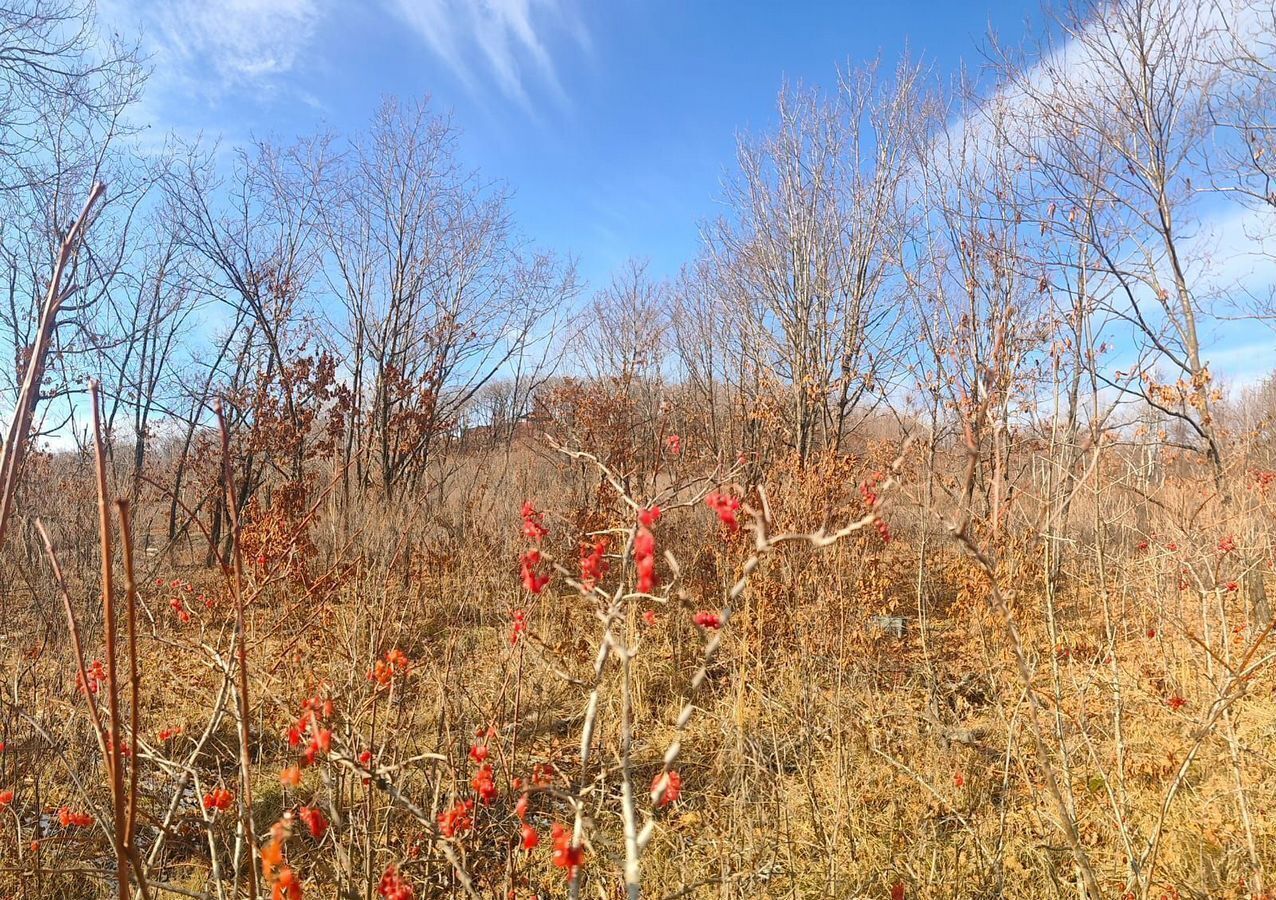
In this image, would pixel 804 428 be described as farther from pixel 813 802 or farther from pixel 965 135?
pixel 813 802

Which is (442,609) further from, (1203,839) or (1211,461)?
(1211,461)

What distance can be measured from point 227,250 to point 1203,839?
11.3 metres

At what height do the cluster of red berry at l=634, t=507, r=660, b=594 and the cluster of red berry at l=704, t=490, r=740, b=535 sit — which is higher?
the cluster of red berry at l=704, t=490, r=740, b=535

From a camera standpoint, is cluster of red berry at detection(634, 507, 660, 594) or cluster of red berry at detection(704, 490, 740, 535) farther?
Result: cluster of red berry at detection(704, 490, 740, 535)

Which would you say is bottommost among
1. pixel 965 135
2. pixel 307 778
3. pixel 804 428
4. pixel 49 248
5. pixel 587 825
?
pixel 307 778

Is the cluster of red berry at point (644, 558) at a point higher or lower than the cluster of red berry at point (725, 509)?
lower

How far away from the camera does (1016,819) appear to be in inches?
132

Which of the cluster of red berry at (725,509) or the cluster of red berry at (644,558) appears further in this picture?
the cluster of red berry at (725,509)

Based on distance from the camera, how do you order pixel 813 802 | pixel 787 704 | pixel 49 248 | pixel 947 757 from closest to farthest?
pixel 813 802, pixel 947 757, pixel 787 704, pixel 49 248

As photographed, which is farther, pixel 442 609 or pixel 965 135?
pixel 965 135

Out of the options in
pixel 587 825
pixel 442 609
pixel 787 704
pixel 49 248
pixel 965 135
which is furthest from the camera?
pixel 49 248

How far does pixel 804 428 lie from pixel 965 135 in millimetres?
3629

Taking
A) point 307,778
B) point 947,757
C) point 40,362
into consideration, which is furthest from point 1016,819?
point 40,362

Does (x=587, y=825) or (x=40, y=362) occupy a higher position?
(x=40, y=362)
